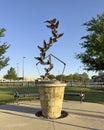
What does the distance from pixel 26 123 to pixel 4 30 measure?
21.0 metres

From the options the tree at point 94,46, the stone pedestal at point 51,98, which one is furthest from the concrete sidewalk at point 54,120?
the tree at point 94,46

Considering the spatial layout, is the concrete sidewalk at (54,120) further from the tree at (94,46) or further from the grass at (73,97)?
the tree at (94,46)

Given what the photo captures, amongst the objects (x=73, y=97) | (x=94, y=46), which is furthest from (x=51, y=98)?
(x=94, y=46)

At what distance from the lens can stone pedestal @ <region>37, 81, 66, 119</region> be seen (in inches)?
455

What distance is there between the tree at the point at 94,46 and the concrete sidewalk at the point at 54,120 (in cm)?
1538

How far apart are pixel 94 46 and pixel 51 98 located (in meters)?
18.0

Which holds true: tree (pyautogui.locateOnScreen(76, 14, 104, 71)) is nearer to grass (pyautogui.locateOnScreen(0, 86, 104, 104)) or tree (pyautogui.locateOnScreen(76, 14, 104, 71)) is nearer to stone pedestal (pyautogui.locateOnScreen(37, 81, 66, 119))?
grass (pyautogui.locateOnScreen(0, 86, 104, 104))

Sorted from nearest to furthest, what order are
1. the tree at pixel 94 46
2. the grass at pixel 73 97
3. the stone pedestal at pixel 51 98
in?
the stone pedestal at pixel 51 98 < the grass at pixel 73 97 < the tree at pixel 94 46

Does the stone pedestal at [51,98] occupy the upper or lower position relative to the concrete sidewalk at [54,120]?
upper

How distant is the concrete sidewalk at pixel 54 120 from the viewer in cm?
→ 981

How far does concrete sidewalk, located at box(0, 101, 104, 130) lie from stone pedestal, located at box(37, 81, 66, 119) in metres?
0.44

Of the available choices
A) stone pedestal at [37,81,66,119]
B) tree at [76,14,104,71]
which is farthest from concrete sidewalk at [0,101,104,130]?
tree at [76,14,104,71]

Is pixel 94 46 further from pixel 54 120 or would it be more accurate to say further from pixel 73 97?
pixel 54 120

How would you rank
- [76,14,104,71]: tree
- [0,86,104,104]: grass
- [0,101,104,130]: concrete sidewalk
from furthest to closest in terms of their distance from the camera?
[76,14,104,71]: tree → [0,86,104,104]: grass → [0,101,104,130]: concrete sidewalk
